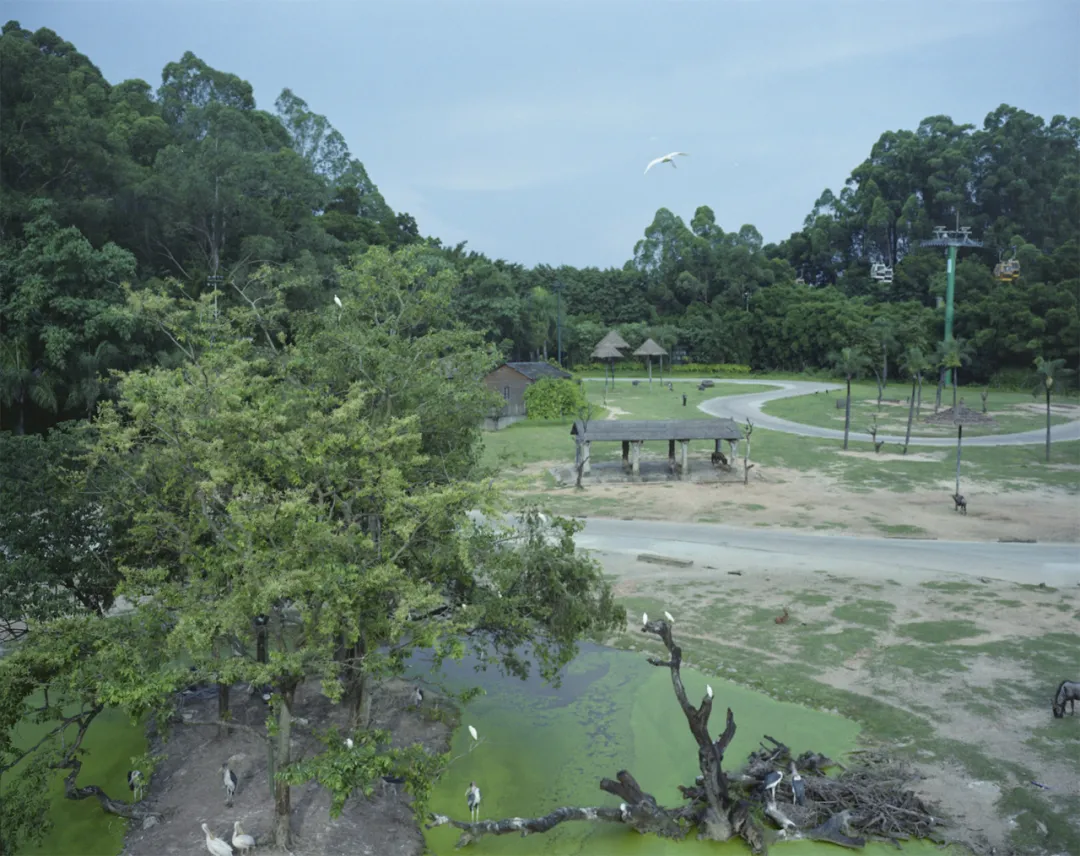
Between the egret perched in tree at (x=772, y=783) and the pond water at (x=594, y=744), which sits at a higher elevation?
the egret perched in tree at (x=772, y=783)

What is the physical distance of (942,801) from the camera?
1377 centimetres

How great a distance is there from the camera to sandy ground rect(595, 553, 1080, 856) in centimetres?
1404

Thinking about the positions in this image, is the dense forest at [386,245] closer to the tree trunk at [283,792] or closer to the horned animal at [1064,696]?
the tree trunk at [283,792]

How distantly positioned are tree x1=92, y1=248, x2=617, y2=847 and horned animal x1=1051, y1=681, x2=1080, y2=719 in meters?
8.74

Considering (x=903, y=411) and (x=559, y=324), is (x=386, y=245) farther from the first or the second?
(x=559, y=324)

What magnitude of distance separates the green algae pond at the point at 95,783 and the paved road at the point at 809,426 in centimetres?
4245

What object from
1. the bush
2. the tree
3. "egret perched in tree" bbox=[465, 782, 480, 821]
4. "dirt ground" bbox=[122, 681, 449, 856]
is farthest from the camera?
the bush

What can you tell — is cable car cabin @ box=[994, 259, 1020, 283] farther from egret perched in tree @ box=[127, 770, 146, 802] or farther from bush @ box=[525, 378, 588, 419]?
egret perched in tree @ box=[127, 770, 146, 802]

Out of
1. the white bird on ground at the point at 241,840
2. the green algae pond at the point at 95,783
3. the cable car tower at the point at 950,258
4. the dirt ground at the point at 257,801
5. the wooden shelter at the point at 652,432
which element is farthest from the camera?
the cable car tower at the point at 950,258

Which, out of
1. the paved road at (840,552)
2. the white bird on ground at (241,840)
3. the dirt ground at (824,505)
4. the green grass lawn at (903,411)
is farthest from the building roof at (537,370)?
the white bird on ground at (241,840)

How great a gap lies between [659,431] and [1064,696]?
2337cm

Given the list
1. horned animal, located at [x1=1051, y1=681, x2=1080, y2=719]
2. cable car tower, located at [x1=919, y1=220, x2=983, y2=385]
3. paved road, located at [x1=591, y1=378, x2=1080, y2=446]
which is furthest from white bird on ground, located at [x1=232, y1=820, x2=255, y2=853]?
cable car tower, located at [x1=919, y1=220, x2=983, y2=385]

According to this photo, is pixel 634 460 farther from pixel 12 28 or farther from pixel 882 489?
pixel 12 28

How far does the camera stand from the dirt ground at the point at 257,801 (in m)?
12.8
